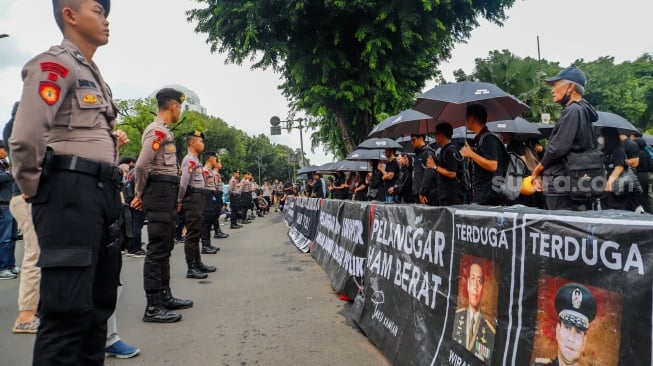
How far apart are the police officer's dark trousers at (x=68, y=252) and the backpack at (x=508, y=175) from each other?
13.4 ft

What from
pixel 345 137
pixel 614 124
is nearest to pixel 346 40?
pixel 345 137

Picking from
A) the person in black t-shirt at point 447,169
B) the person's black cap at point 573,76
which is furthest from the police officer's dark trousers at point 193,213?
the person's black cap at point 573,76

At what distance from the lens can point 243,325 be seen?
167 inches

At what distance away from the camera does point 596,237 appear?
1622 mm

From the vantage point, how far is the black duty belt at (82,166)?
212 cm

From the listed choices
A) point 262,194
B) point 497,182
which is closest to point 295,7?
point 497,182

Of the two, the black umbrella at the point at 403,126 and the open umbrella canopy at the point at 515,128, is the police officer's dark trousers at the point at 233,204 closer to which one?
the black umbrella at the point at 403,126

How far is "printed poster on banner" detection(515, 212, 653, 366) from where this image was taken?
4.76 feet

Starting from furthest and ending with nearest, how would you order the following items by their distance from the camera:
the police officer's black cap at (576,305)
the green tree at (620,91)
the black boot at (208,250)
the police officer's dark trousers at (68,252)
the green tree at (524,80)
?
1. the green tree at (620,91)
2. the green tree at (524,80)
3. the black boot at (208,250)
4. the police officer's dark trousers at (68,252)
5. the police officer's black cap at (576,305)

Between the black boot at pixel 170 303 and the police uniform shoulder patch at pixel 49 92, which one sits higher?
the police uniform shoulder patch at pixel 49 92

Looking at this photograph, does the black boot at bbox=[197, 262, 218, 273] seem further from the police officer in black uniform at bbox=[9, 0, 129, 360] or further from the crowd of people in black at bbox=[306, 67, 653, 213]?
the police officer in black uniform at bbox=[9, 0, 129, 360]

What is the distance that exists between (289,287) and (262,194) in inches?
860

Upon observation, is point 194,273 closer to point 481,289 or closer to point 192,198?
point 192,198

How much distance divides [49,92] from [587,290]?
8.70ft
